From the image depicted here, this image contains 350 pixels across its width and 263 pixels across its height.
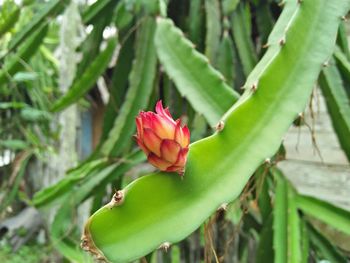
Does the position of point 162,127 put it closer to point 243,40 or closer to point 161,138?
point 161,138

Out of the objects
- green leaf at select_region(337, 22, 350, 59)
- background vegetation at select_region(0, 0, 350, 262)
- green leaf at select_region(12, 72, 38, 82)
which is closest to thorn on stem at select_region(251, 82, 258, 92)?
background vegetation at select_region(0, 0, 350, 262)

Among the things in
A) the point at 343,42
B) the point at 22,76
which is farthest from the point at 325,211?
the point at 22,76

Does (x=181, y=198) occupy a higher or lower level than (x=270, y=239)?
higher

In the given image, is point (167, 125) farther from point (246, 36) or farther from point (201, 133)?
point (246, 36)

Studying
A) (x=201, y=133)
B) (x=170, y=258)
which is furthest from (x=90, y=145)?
(x=201, y=133)

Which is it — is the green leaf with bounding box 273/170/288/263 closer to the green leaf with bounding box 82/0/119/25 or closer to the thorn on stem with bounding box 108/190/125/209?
the thorn on stem with bounding box 108/190/125/209

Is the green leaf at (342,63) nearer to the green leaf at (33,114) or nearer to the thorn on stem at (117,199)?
the thorn on stem at (117,199)
